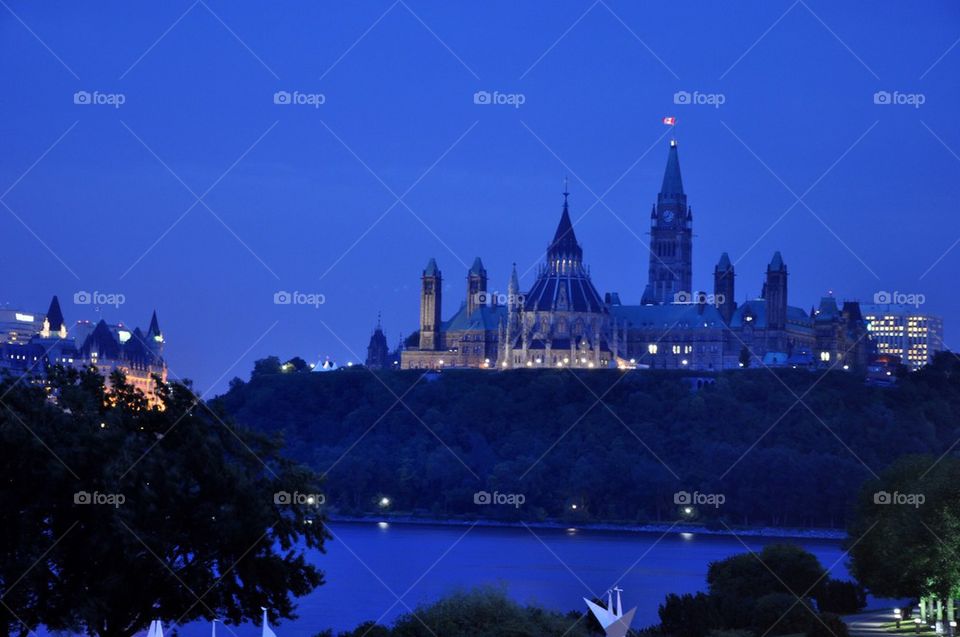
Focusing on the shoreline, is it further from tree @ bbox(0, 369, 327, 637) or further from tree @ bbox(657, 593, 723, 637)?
tree @ bbox(0, 369, 327, 637)

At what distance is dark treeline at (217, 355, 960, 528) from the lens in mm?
132000

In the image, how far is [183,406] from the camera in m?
37.2

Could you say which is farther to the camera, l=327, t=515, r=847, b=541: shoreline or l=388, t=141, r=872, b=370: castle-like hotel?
l=388, t=141, r=872, b=370: castle-like hotel

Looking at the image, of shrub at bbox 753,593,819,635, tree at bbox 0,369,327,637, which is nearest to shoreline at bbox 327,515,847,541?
shrub at bbox 753,593,819,635

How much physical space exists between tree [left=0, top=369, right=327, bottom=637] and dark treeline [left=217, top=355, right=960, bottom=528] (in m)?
91.0

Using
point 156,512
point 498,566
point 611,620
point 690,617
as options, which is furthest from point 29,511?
point 498,566

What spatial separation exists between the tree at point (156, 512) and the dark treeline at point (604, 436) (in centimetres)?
9101

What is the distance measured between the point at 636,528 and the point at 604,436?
2025cm

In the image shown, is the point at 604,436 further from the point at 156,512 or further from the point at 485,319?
the point at 156,512

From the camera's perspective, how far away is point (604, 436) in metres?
150

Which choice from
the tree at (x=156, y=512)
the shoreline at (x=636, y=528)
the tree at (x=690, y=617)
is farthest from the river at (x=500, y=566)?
the tree at (x=156, y=512)

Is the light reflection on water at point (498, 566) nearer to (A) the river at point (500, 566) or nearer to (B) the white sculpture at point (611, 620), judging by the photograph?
(A) the river at point (500, 566)

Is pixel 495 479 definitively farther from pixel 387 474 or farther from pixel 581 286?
pixel 581 286

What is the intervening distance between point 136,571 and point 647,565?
211 feet
